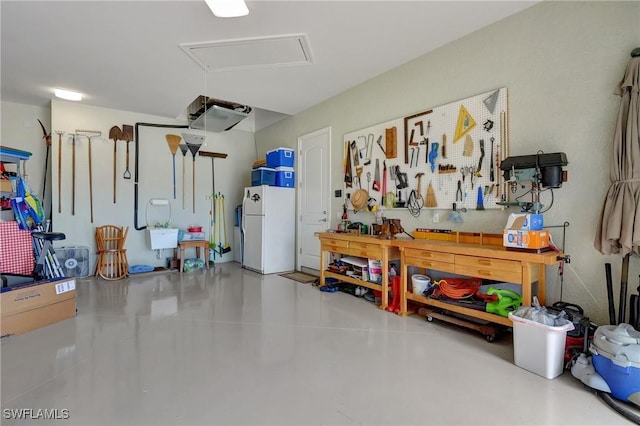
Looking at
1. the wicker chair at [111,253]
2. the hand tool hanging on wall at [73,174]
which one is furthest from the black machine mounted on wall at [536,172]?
the hand tool hanging on wall at [73,174]

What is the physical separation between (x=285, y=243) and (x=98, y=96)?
383 centimetres

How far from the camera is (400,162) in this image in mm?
3801

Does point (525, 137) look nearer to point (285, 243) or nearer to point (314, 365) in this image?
point (314, 365)

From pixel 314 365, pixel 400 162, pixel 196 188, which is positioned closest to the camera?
pixel 314 365

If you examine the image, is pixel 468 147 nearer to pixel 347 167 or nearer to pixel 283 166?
pixel 347 167

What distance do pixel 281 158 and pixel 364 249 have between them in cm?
266

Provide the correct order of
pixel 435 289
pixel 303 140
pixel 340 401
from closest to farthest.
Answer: pixel 340 401 → pixel 435 289 → pixel 303 140

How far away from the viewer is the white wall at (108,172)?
5.20 m

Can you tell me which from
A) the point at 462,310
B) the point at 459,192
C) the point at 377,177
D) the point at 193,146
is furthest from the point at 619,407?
the point at 193,146

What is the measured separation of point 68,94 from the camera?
474 centimetres

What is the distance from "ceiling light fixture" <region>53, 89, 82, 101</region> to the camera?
4.63m

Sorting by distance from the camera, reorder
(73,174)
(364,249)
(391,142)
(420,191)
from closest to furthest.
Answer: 1. (420,191)
2. (364,249)
3. (391,142)
4. (73,174)

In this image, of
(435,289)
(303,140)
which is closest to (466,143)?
(435,289)

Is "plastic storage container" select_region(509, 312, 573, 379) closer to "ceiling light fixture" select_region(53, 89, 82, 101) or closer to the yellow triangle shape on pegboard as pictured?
the yellow triangle shape on pegboard
